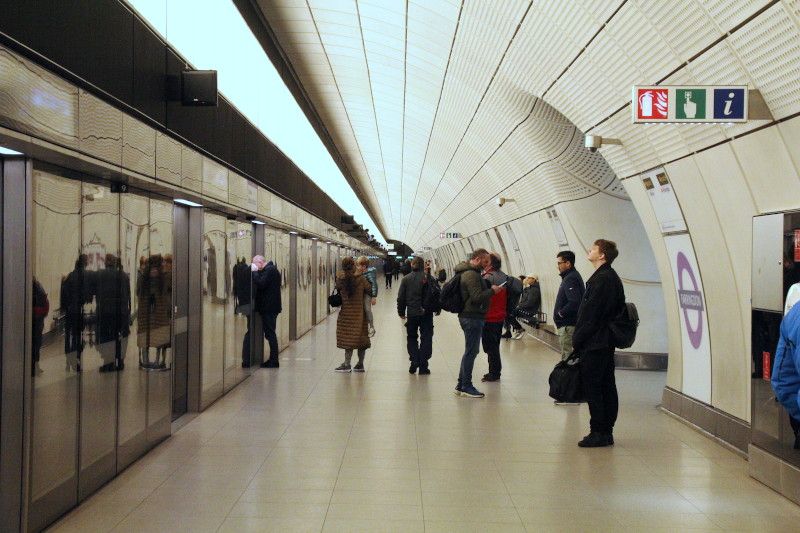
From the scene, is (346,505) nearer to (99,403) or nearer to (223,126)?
(99,403)

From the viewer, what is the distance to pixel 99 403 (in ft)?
18.7

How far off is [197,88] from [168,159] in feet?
2.94

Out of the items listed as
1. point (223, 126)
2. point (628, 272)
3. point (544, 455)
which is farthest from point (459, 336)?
point (544, 455)

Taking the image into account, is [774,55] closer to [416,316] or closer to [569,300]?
[569,300]

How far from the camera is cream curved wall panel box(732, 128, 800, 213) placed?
5836mm

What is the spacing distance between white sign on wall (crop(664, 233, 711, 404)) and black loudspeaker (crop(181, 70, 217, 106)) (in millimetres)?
4755

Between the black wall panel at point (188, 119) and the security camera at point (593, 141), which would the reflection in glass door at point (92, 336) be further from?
the security camera at point (593, 141)

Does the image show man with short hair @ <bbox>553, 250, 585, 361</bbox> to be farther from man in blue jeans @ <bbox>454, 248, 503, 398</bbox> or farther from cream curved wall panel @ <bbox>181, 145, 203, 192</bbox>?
cream curved wall panel @ <bbox>181, 145, 203, 192</bbox>

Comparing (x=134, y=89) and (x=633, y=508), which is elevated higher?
(x=134, y=89)

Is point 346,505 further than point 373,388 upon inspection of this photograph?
No

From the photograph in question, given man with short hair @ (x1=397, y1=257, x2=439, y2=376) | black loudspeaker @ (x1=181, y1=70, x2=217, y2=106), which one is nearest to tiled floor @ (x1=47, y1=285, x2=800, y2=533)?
man with short hair @ (x1=397, y1=257, x2=439, y2=376)

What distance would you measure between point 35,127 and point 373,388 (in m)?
6.60

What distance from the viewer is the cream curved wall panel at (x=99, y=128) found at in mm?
4977

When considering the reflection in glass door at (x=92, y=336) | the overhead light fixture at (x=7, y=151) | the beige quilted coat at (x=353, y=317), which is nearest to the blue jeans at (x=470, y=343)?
the beige quilted coat at (x=353, y=317)
